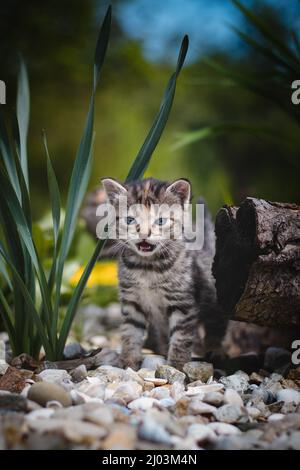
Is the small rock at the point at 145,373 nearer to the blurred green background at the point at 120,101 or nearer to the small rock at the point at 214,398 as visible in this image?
the small rock at the point at 214,398

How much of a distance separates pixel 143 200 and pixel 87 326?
4.01 feet

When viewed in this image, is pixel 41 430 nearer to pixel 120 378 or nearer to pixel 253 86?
pixel 120 378

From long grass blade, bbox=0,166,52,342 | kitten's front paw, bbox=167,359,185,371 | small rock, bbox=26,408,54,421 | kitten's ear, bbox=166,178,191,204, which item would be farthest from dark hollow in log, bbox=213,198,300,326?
small rock, bbox=26,408,54,421

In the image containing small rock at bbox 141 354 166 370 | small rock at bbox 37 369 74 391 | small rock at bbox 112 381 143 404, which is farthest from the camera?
small rock at bbox 141 354 166 370

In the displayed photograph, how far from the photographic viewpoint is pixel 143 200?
158cm

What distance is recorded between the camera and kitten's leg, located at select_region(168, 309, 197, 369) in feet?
5.41

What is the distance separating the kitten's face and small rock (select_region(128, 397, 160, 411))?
1.43ft

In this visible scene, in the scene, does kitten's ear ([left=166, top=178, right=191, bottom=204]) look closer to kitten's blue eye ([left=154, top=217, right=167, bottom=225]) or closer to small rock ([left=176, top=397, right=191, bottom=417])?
kitten's blue eye ([left=154, top=217, right=167, bottom=225])

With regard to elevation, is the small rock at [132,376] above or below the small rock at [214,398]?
below

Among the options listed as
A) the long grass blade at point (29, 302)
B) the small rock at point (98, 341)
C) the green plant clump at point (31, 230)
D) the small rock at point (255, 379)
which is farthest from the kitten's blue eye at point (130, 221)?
the small rock at point (98, 341)

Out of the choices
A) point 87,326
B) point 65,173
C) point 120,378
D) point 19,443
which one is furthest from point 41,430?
point 65,173

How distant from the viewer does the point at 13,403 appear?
124cm

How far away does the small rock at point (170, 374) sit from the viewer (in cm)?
154

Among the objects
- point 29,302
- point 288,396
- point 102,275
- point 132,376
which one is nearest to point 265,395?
point 288,396
